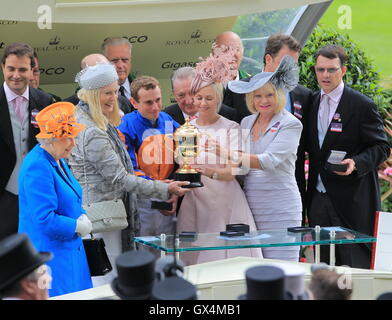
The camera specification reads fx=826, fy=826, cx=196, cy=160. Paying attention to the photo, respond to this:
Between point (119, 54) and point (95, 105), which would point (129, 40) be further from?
point (95, 105)

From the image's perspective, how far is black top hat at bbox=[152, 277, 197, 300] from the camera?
105 inches

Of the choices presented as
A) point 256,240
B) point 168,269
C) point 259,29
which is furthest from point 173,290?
point 259,29

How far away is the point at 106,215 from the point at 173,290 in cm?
267

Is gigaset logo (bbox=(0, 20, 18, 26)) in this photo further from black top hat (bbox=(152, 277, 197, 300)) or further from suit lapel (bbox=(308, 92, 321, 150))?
black top hat (bbox=(152, 277, 197, 300))

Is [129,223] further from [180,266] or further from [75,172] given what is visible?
[180,266]

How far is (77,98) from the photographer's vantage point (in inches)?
243

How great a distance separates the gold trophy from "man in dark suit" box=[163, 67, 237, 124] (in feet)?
1.76

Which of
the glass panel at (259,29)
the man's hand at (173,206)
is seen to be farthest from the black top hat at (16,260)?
the glass panel at (259,29)

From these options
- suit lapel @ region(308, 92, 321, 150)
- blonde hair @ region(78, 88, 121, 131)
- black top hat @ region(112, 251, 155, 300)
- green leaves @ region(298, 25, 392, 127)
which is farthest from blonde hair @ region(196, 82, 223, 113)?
black top hat @ region(112, 251, 155, 300)

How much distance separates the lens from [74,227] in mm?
4773

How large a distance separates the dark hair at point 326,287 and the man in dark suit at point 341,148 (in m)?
3.14

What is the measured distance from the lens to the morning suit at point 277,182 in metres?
5.61
